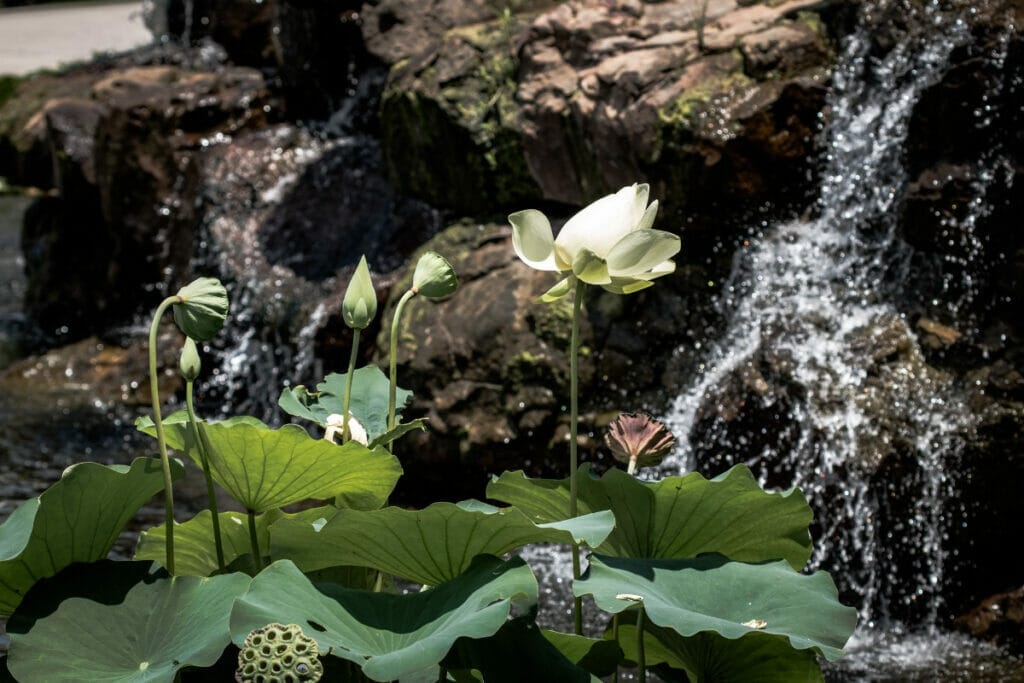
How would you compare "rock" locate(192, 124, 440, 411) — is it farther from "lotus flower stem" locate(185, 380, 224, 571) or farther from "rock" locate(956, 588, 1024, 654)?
"lotus flower stem" locate(185, 380, 224, 571)

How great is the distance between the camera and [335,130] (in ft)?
25.4

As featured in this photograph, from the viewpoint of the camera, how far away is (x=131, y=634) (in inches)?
55.0

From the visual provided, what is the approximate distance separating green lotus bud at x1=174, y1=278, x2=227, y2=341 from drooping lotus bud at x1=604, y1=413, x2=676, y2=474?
1.59ft

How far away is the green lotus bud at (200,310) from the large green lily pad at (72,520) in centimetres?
16

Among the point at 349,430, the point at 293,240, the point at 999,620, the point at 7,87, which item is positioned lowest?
the point at 7,87

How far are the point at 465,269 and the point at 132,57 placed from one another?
6.92m

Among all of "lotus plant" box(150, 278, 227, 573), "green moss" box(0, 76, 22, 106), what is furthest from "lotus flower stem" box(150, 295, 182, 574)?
"green moss" box(0, 76, 22, 106)

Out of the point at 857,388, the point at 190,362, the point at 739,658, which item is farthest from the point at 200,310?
the point at 857,388

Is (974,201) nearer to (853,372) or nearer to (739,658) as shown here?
(853,372)

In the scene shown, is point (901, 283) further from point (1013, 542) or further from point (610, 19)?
point (610, 19)

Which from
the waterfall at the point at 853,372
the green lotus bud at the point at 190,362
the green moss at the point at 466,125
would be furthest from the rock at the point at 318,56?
the green lotus bud at the point at 190,362

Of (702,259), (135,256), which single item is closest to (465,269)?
(702,259)

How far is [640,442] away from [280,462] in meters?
0.43

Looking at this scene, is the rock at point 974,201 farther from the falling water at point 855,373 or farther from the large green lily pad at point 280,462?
the large green lily pad at point 280,462
